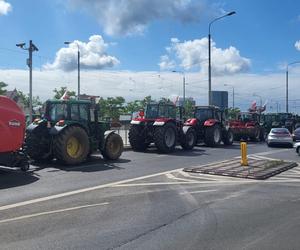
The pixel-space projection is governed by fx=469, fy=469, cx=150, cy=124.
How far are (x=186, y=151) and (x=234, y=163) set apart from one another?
6.95 meters

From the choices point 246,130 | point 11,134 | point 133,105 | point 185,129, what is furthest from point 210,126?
point 133,105

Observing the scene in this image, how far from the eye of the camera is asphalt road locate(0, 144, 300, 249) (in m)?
7.00

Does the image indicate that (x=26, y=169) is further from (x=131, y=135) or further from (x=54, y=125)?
(x=131, y=135)

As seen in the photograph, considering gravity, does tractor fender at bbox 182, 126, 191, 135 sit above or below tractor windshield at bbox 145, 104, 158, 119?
below

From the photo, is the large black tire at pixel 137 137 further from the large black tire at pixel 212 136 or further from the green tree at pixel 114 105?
the green tree at pixel 114 105

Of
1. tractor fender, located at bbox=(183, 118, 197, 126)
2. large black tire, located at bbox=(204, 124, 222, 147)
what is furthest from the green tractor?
large black tire, located at bbox=(204, 124, 222, 147)

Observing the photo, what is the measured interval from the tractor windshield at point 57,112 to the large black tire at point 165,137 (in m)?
6.42

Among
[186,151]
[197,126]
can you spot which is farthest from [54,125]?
[197,126]

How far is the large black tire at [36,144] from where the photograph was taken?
1680 cm

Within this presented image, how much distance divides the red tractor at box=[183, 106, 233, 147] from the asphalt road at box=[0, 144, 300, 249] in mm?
13015

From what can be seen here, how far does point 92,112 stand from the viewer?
18.5 metres

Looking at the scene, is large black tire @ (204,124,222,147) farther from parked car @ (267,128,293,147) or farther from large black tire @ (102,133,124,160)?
large black tire @ (102,133,124,160)

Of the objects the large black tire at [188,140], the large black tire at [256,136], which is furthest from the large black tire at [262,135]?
the large black tire at [188,140]

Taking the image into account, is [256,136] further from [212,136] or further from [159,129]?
[159,129]
